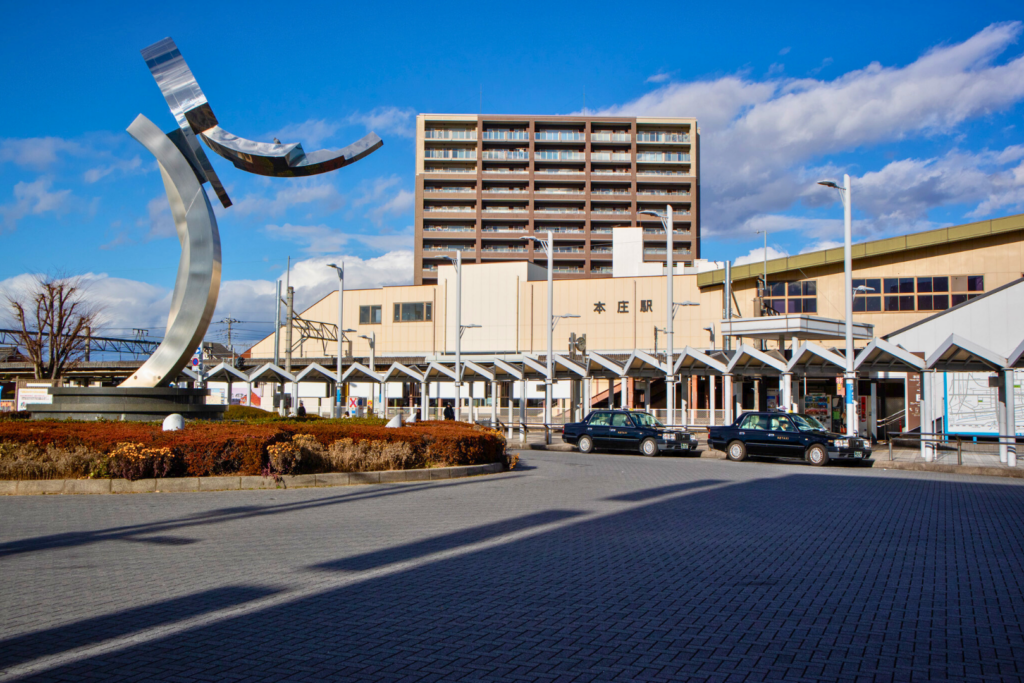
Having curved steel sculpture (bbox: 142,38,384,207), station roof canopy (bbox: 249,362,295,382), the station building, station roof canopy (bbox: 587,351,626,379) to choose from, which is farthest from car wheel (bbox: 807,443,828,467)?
station roof canopy (bbox: 249,362,295,382)

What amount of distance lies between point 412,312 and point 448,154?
2630 cm

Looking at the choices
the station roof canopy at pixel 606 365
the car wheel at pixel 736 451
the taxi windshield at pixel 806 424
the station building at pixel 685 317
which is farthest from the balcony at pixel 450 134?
the taxi windshield at pixel 806 424

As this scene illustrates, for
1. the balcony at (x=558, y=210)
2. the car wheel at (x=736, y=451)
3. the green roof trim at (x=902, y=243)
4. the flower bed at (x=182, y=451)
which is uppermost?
the balcony at (x=558, y=210)

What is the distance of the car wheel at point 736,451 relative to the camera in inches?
993

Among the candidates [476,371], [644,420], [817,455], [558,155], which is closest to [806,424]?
[817,455]

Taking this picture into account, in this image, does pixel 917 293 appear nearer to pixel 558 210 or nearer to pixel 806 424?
pixel 806 424

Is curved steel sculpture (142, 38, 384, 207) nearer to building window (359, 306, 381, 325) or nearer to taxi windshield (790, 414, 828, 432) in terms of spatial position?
taxi windshield (790, 414, 828, 432)

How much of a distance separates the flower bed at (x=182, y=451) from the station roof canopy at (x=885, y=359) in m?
17.1

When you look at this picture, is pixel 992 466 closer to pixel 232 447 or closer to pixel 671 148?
pixel 232 447

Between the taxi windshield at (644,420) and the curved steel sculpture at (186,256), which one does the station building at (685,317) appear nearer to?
the taxi windshield at (644,420)

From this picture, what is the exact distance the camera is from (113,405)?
20.8 metres

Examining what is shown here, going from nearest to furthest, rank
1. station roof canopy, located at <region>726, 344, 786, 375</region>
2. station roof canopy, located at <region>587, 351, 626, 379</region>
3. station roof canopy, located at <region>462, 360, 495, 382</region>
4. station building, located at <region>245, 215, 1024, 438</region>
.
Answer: station roof canopy, located at <region>726, 344, 786, 375</region>
station roof canopy, located at <region>587, 351, 626, 379</region>
station building, located at <region>245, 215, 1024, 438</region>
station roof canopy, located at <region>462, 360, 495, 382</region>

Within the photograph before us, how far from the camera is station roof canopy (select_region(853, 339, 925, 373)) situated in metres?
26.4

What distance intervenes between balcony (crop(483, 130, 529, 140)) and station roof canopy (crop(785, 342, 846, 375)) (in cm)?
5761
